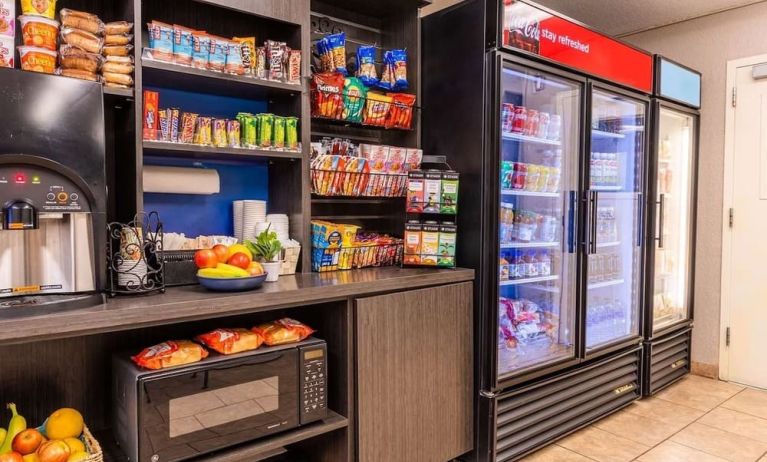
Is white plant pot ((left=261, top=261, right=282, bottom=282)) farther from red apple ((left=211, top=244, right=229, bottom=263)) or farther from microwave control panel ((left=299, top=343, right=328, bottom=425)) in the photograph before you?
microwave control panel ((left=299, top=343, right=328, bottom=425))

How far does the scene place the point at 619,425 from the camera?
3.16m

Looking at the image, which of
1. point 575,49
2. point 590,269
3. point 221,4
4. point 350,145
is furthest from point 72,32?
point 590,269

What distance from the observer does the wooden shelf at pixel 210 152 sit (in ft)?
6.62

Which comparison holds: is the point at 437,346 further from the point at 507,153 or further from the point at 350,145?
the point at 507,153

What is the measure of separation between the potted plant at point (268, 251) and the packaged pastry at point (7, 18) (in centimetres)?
107

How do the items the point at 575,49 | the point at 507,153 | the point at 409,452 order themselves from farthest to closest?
1. the point at 507,153
2. the point at 575,49
3. the point at 409,452

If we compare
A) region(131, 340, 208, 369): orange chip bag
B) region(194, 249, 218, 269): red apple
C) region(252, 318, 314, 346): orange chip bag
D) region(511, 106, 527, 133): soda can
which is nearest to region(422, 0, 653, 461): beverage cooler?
region(511, 106, 527, 133): soda can

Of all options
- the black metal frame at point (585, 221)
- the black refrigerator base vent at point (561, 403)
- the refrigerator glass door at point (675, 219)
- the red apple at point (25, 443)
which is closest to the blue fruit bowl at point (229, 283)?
the red apple at point (25, 443)

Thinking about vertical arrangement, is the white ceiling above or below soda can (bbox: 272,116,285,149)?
above

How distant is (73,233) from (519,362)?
2136 mm

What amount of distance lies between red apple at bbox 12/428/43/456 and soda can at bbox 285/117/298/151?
1411mm

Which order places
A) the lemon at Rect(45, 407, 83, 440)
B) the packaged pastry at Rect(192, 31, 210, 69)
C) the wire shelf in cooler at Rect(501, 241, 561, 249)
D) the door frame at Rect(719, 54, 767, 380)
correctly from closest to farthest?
1. the lemon at Rect(45, 407, 83, 440)
2. the packaged pastry at Rect(192, 31, 210, 69)
3. the wire shelf in cooler at Rect(501, 241, 561, 249)
4. the door frame at Rect(719, 54, 767, 380)

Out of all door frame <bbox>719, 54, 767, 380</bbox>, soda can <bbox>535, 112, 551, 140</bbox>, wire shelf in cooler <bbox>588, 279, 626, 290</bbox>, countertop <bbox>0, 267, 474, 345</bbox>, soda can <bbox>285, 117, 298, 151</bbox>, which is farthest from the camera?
door frame <bbox>719, 54, 767, 380</bbox>

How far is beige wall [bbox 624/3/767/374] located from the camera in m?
3.91
